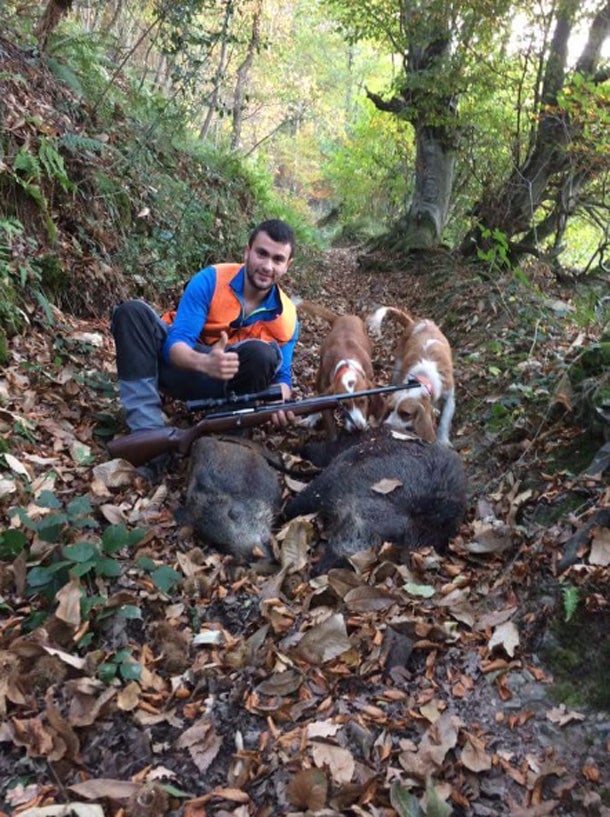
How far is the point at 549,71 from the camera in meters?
9.51

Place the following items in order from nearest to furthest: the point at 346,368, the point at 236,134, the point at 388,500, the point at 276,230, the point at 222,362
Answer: the point at 388,500 → the point at 222,362 → the point at 276,230 → the point at 346,368 → the point at 236,134

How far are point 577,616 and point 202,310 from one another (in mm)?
3248

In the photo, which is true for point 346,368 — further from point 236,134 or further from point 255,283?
point 236,134

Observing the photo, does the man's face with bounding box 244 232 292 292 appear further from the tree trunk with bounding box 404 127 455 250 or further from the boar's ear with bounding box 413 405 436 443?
the tree trunk with bounding box 404 127 455 250

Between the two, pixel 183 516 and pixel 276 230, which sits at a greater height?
pixel 276 230

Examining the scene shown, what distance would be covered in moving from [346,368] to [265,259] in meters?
1.31

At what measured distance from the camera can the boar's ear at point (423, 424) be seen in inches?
193

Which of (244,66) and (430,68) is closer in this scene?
(430,68)

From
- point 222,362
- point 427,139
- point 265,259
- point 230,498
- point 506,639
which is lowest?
point 230,498

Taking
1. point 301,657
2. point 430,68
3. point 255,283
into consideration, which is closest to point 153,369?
point 255,283

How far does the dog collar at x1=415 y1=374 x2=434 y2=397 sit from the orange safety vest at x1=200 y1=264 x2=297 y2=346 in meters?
1.25

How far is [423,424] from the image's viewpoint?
497 centimetres

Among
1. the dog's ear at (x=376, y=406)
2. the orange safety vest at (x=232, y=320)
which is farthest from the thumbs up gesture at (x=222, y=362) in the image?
the dog's ear at (x=376, y=406)

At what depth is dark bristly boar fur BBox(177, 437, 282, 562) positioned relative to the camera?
12.4 feet
